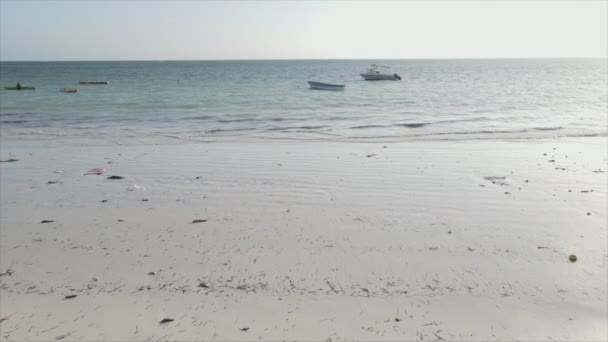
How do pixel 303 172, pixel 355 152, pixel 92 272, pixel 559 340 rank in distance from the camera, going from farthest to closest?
pixel 355 152 → pixel 303 172 → pixel 92 272 → pixel 559 340

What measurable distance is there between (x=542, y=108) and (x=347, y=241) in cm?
2305

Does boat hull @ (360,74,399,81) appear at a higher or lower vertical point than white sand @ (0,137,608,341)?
higher

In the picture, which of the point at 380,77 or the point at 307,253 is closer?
the point at 307,253

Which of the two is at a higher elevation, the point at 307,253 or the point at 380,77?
the point at 380,77

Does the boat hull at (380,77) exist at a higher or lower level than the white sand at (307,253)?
higher

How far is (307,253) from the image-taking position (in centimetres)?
545

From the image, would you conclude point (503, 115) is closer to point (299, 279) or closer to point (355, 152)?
point (355, 152)

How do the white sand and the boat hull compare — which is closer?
the white sand

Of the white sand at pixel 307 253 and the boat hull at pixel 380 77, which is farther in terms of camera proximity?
the boat hull at pixel 380 77

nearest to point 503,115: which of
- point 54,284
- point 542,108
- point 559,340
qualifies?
point 542,108

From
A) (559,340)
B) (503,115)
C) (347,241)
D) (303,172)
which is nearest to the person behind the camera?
(559,340)

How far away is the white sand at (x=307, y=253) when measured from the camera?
4070mm

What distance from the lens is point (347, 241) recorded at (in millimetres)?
5789

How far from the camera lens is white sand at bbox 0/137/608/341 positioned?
13.4 ft
